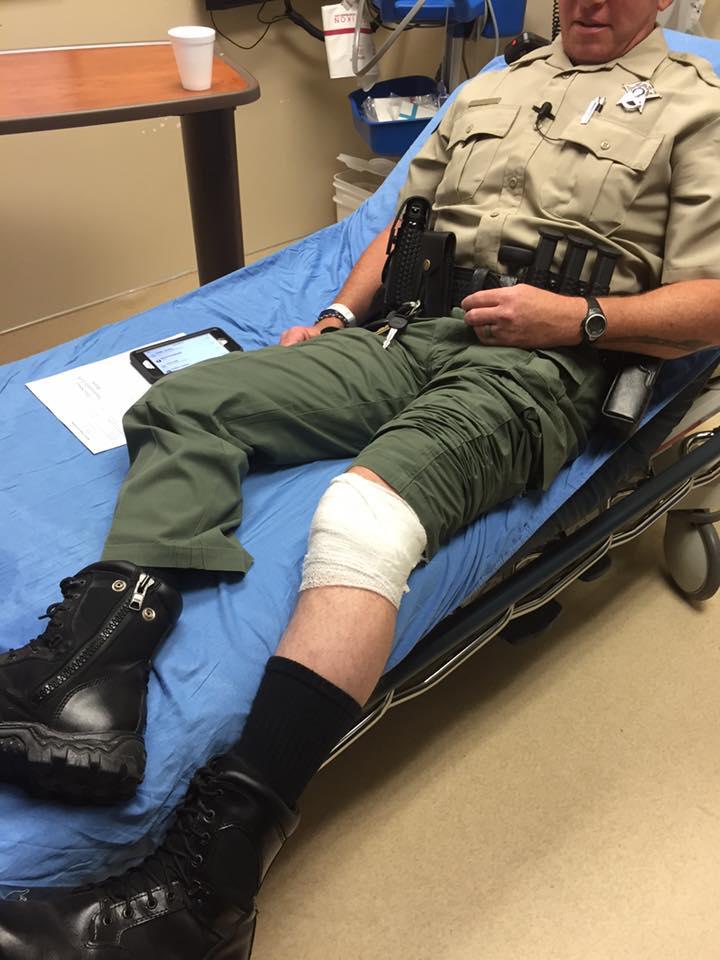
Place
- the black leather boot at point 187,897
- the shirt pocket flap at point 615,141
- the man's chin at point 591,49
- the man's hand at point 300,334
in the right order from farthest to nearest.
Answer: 1. the man's hand at point 300,334
2. the man's chin at point 591,49
3. the shirt pocket flap at point 615,141
4. the black leather boot at point 187,897

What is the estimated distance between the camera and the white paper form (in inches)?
53.2

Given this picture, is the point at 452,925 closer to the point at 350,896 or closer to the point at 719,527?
the point at 350,896

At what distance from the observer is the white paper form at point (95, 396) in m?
1.35

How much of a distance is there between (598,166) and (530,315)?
32cm

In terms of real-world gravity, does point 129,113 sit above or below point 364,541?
above

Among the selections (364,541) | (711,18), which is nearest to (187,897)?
(364,541)

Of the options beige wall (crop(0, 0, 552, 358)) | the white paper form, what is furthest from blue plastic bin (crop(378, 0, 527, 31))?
the white paper form

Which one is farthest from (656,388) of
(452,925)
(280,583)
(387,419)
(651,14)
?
(452,925)

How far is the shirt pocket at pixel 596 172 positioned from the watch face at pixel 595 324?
0.21 m

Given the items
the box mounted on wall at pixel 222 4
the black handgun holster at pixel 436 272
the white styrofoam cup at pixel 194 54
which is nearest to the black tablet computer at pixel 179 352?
the black handgun holster at pixel 436 272

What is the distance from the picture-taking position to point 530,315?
1207 mm

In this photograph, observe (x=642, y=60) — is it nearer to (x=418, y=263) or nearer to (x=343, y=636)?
(x=418, y=263)

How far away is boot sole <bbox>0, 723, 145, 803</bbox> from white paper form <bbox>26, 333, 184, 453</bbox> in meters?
0.59

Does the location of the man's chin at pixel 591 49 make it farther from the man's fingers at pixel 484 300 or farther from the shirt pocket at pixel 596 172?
the man's fingers at pixel 484 300
